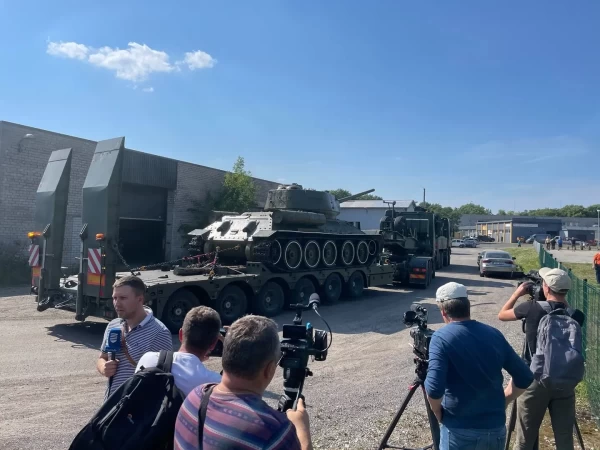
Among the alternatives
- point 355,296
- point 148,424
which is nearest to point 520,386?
point 148,424

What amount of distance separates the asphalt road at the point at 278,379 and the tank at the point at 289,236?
5.47ft

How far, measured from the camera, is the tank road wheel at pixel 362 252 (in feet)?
52.9

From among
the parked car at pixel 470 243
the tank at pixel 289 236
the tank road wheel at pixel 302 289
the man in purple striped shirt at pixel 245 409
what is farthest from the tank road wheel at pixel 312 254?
the parked car at pixel 470 243

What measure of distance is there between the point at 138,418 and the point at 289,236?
1112cm

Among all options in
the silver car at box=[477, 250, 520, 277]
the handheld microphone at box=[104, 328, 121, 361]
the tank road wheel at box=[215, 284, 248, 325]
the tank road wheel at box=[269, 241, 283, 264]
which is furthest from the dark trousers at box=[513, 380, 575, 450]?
the silver car at box=[477, 250, 520, 277]

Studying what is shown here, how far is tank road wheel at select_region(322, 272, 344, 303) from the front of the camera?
1446cm

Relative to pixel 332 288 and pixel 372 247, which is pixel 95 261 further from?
pixel 372 247

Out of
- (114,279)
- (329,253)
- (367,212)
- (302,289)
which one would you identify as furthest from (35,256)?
(367,212)

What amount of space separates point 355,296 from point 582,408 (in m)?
9.81

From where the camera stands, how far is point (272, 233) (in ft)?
41.3

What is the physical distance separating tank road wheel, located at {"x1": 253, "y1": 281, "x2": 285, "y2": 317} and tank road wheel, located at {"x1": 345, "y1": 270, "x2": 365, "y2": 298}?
3.14 metres

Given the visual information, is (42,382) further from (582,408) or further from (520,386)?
(582,408)

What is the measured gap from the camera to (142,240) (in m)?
23.4

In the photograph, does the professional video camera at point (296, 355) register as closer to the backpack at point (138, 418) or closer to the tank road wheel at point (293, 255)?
the backpack at point (138, 418)
